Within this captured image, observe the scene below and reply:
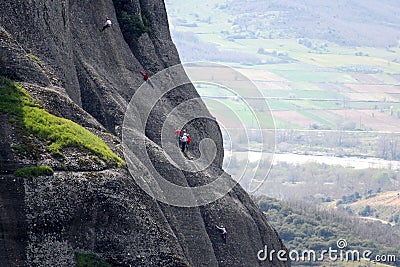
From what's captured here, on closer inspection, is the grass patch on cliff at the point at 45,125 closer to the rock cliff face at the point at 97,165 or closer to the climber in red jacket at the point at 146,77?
the rock cliff face at the point at 97,165

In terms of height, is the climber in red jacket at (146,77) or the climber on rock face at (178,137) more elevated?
the climber in red jacket at (146,77)

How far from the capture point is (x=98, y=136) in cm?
5122

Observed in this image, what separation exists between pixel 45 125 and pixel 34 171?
3197 millimetres

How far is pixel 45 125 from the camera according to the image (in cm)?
4697

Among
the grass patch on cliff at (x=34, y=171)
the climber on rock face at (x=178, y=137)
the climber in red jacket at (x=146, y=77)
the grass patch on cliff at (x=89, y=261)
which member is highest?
the grass patch on cliff at (x=34, y=171)

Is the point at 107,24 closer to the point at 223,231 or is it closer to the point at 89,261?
the point at 223,231

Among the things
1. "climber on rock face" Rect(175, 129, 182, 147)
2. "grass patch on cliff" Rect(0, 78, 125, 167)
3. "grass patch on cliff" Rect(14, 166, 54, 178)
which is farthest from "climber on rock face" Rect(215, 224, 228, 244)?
"grass patch on cliff" Rect(14, 166, 54, 178)

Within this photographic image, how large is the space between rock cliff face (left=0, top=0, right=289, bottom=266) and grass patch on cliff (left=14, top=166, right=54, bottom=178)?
0.72 ft

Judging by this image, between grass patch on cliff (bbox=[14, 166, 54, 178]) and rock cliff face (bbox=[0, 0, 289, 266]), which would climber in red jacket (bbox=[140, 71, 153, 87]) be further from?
grass patch on cliff (bbox=[14, 166, 54, 178])

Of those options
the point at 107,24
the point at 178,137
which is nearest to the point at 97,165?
the point at 178,137

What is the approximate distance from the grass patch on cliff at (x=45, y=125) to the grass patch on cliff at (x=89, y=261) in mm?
4591

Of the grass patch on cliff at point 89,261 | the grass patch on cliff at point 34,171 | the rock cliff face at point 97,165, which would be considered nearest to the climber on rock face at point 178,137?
the rock cliff face at point 97,165

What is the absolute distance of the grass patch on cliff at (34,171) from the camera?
44000mm

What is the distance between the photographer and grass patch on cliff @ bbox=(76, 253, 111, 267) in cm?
4506
